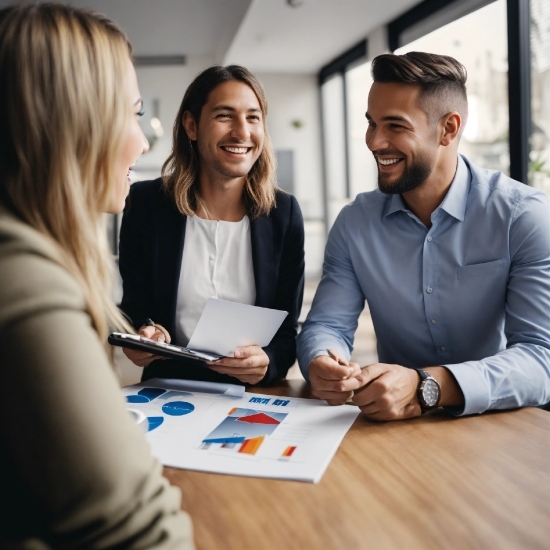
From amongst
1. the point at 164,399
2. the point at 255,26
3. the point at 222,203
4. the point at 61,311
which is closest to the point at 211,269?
the point at 222,203

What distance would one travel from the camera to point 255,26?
589cm

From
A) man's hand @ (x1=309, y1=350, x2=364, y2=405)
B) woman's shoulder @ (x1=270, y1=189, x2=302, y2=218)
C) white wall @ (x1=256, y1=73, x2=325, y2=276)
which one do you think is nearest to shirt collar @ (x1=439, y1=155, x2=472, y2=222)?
woman's shoulder @ (x1=270, y1=189, x2=302, y2=218)

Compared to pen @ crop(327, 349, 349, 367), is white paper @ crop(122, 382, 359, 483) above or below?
below

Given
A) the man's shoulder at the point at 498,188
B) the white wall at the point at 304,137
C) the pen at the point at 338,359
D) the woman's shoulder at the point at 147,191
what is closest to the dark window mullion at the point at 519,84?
the man's shoulder at the point at 498,188

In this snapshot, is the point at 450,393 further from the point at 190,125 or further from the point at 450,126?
the point at 190,125

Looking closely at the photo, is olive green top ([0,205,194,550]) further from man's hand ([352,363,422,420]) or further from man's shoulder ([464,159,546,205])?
man's shoulder ([464,159,546,205])

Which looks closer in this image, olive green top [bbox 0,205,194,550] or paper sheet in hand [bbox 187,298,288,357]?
olive green top [bbox 0,205,194,550]

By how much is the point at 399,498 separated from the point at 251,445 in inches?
11.6

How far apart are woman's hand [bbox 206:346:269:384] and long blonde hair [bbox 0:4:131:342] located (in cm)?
65

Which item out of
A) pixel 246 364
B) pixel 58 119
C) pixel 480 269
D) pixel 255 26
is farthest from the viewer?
pixel 255 26

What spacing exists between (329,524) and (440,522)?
153 millimetres

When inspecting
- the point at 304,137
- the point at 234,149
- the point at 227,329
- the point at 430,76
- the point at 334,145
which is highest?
the point at 304,137

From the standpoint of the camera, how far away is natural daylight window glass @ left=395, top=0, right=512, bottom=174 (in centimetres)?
394

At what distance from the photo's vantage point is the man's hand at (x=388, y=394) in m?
1.16
